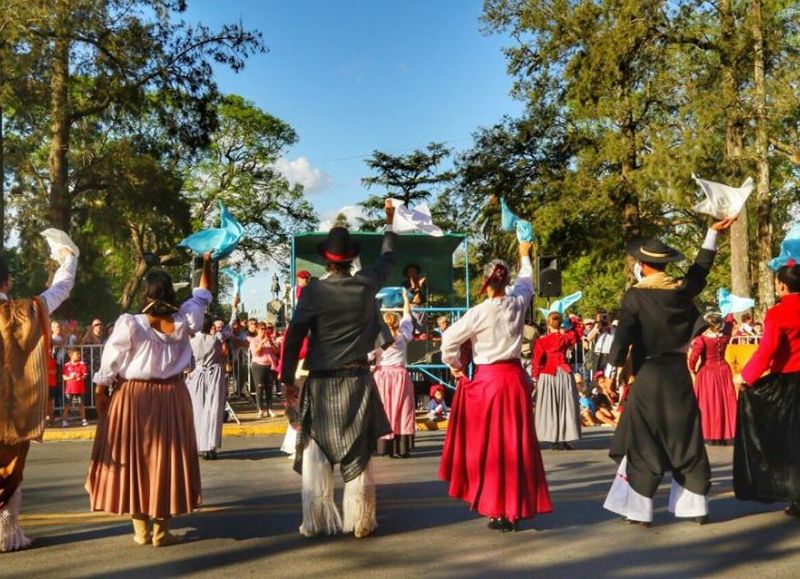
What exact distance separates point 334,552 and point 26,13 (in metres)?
18.4

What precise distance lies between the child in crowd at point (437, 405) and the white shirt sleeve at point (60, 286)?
33.2 ft

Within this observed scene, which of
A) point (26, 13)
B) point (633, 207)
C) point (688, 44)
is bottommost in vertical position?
point (633, 207)

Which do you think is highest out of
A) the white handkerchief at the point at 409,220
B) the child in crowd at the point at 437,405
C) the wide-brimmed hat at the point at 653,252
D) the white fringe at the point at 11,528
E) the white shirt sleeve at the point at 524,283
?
the white handkerchief at the point at 409,220

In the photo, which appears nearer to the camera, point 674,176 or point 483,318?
point 483,318

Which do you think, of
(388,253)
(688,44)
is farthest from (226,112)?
(388,253)

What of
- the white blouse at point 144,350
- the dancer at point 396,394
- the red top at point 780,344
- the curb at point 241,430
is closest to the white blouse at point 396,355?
the dancer at point 396,394

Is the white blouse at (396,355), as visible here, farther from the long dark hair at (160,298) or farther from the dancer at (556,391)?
the long dark hair at (160,298)

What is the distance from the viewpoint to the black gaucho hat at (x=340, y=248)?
6898 millimetres

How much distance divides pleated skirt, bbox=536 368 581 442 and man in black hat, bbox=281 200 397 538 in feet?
19.9

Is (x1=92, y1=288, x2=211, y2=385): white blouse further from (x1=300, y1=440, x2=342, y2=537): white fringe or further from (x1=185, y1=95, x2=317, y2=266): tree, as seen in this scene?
(x1=185, y1=95, x2=317, y2=266): tree

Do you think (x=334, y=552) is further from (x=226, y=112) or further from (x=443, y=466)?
(x=226, y=112)

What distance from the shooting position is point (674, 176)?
27703 mm

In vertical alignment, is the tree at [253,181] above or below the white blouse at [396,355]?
above

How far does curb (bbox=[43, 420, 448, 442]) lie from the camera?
1499 cm
